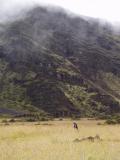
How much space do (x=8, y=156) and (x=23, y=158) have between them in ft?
2.66

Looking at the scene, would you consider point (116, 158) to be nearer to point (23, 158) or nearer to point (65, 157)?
point (65, 157)

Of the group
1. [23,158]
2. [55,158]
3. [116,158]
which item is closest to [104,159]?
[116,158]

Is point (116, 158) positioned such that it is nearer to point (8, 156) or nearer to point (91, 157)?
point (91, 157)

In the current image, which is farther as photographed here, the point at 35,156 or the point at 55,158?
the point at 35,156

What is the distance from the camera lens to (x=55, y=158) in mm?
14602

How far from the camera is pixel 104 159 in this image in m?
14.8

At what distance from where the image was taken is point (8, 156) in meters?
15.0

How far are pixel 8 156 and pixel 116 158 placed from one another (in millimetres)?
3731

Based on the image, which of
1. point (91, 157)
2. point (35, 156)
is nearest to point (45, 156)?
point (35, 156)

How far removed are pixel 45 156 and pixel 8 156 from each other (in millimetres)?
1299

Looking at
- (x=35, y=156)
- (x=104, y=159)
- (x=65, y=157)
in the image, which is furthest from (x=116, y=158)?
(x=35, y=156)

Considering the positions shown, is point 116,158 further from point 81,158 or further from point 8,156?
point 8,156

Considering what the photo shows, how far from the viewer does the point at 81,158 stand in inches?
581

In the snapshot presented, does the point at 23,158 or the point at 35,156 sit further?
the point at 35,156
